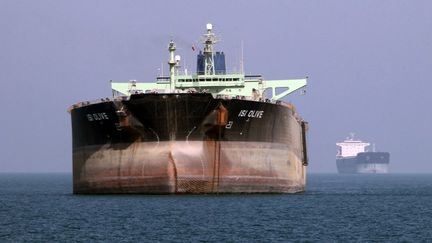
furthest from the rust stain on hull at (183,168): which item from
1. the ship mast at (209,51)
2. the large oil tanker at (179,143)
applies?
the ship mast at (209,51)

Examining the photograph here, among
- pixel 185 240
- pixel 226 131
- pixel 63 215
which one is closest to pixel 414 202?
pixel 226 131

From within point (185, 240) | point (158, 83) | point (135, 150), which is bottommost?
point (185, 240)

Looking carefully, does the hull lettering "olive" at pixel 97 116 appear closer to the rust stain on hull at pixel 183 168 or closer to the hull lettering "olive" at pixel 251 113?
the rust stain on hull at pixel 183 168

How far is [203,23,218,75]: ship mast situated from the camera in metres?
60.0

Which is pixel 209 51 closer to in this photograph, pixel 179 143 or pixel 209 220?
pixel 179 143

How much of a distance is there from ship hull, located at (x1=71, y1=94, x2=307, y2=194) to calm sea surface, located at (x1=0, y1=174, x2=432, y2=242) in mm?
1031

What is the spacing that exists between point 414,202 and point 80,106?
20.5 meters

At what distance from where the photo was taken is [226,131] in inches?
1950

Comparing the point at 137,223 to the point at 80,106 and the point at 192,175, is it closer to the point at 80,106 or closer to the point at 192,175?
the point at 192,175

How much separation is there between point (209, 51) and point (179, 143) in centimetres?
1282

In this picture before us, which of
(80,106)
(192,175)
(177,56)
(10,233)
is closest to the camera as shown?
(10,233)

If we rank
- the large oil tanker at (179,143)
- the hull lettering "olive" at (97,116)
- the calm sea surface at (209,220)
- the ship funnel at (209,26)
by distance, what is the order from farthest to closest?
the ship funnel at (209,26)
the hull lettering "olive" at (97,116)
the large oil tanker at (179,143)
the calm sea surface at (209,220)

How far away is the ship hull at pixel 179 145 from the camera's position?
4838cm

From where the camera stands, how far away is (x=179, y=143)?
160 ft
